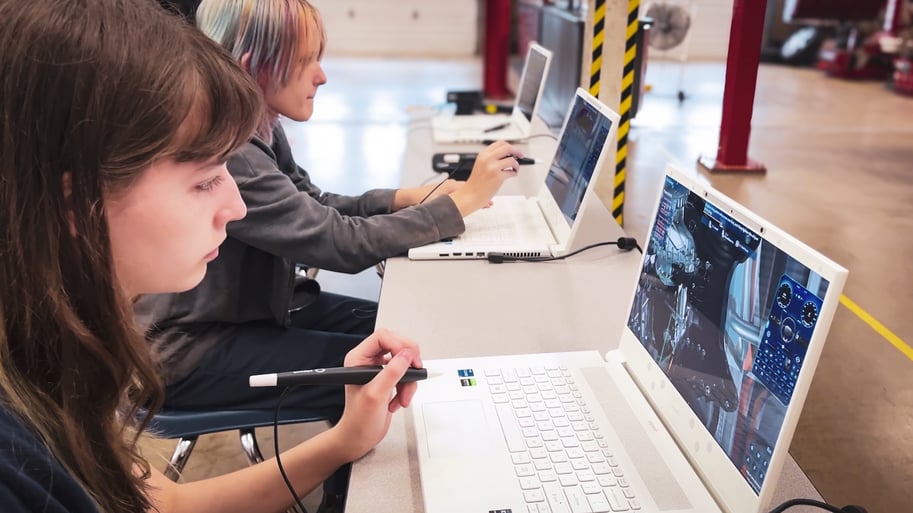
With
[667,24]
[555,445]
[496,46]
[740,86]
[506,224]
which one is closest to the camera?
[555,445]

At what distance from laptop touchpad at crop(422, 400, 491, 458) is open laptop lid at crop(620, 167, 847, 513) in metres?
0.25

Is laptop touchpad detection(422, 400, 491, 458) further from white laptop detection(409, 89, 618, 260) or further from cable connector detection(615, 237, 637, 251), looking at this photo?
cable connector detection(615, 237, 637, 251)

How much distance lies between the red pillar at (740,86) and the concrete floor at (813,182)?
143 mm

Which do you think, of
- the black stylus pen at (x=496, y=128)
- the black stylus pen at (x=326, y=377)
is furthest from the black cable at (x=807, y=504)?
the black stylus pen at (x=496, y=128)

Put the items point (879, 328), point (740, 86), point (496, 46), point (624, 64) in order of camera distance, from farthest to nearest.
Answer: point (496, 46), point (740, 86), point (624, 64), point (879, 328)

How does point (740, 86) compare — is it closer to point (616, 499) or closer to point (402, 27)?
point (616, 499)

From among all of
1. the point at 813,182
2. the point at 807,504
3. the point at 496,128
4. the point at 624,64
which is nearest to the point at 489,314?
the point at 807,504

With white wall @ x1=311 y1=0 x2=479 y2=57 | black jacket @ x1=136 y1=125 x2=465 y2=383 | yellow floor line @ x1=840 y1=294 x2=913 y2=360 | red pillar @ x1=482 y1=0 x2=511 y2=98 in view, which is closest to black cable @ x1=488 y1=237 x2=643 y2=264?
black jacket @ x1=136 y1=125 x2=465 y2=383

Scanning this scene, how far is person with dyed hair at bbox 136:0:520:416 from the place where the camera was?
1351mm

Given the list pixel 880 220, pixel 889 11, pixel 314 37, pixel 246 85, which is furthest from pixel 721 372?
pixel 889 11

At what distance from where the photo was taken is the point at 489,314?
1.32 m

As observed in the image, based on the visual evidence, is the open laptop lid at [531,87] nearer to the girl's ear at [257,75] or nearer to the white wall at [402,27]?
the girl's ear at [257,75]

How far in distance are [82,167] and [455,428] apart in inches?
22.0

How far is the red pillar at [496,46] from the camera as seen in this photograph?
6.71 m
